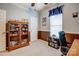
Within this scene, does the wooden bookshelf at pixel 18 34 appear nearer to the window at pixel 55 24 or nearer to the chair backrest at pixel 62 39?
the window at pixel 55 24

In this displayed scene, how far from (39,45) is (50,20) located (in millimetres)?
571

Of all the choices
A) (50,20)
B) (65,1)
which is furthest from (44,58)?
(65,1)

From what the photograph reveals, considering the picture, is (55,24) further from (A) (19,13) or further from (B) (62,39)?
(A) (19,13)

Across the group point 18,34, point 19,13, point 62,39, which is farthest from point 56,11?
point 18,34

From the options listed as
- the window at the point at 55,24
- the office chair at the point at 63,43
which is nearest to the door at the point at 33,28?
the window at the point at 55,24

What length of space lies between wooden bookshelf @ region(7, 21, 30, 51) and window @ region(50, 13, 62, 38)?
20.1 inches

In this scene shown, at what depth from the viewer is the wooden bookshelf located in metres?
2.02

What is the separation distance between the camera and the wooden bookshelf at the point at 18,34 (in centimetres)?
202

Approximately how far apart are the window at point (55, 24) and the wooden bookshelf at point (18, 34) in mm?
510

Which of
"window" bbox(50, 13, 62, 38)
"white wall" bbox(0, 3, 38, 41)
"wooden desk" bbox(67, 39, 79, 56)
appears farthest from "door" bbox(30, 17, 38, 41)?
"wooden desk" bbox(67, 39, 79, 56)

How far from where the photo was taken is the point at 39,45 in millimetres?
2111

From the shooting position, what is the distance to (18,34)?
206 centimetres

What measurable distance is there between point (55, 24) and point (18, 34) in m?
0.79

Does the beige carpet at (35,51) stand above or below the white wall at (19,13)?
below
